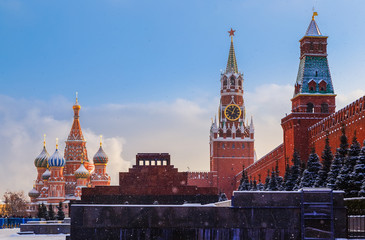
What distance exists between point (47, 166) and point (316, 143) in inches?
2491

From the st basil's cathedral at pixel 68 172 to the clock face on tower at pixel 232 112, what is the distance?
20.6 metres

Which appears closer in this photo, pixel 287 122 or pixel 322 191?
pixel 322 191

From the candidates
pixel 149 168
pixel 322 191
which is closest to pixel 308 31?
pixel 149 168

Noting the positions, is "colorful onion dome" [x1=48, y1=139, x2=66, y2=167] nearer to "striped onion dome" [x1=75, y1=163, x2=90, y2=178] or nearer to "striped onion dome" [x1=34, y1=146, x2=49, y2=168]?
"striped onion dome" [x1=75, y1=163, x2=90, y2=178]

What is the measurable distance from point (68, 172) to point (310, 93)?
5890cm

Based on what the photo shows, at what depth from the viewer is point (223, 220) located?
13.8m

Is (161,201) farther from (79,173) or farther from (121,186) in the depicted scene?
(79,173)

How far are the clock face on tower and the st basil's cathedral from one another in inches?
812

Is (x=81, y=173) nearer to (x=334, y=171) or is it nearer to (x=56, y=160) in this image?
(x=56, y=160)

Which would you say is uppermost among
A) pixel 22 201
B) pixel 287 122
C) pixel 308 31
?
pixel 308 31

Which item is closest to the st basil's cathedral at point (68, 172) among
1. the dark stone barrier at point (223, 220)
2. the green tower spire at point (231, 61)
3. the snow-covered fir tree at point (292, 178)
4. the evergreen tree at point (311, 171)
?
the green tower spire at point (231, 61)

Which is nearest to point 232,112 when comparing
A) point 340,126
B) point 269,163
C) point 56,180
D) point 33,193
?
point 56,180

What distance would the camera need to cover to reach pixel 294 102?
52250mm

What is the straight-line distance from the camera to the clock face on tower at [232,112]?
101125 millimetres
